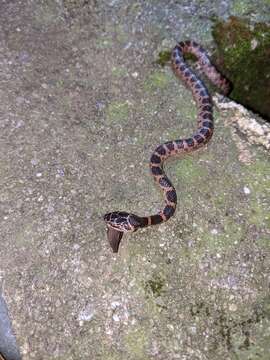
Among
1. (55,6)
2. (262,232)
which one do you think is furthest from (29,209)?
(55,6)

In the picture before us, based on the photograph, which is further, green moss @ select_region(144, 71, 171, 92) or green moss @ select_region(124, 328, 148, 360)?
green moss @ select_region(144, 71, 171, 92)

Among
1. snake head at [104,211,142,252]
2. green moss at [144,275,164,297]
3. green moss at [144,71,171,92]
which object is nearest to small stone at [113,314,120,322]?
green moss at [144,275,164,297]

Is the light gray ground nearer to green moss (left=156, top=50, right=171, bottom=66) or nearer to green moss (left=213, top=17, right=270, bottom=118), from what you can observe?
green moss (left=156, top=50, right=171, bottom=66)

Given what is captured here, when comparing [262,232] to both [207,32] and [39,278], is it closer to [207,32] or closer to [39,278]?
[39,278]

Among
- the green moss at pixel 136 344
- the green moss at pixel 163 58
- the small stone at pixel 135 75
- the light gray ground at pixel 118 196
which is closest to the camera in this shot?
the green moss at pixel 136 344

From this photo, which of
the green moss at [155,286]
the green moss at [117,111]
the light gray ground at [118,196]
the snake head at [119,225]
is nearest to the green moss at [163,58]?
the light gray ground at [118,196]

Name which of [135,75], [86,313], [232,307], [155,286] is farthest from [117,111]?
[232,307]

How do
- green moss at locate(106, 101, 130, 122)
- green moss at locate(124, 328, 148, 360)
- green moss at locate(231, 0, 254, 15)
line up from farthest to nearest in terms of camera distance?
green moss at locate(231, 0, 254, 15)
green moss at locate(106, 101, 130, 122)
green moss at locate(124, 328, 148, 360)

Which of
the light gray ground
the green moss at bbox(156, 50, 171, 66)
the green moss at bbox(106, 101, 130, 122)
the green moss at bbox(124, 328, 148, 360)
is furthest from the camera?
the green moss at bbox(156, 50, 171, 66)

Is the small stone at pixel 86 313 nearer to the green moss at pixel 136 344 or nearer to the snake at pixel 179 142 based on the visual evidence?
the green moss at pixel 136 344
